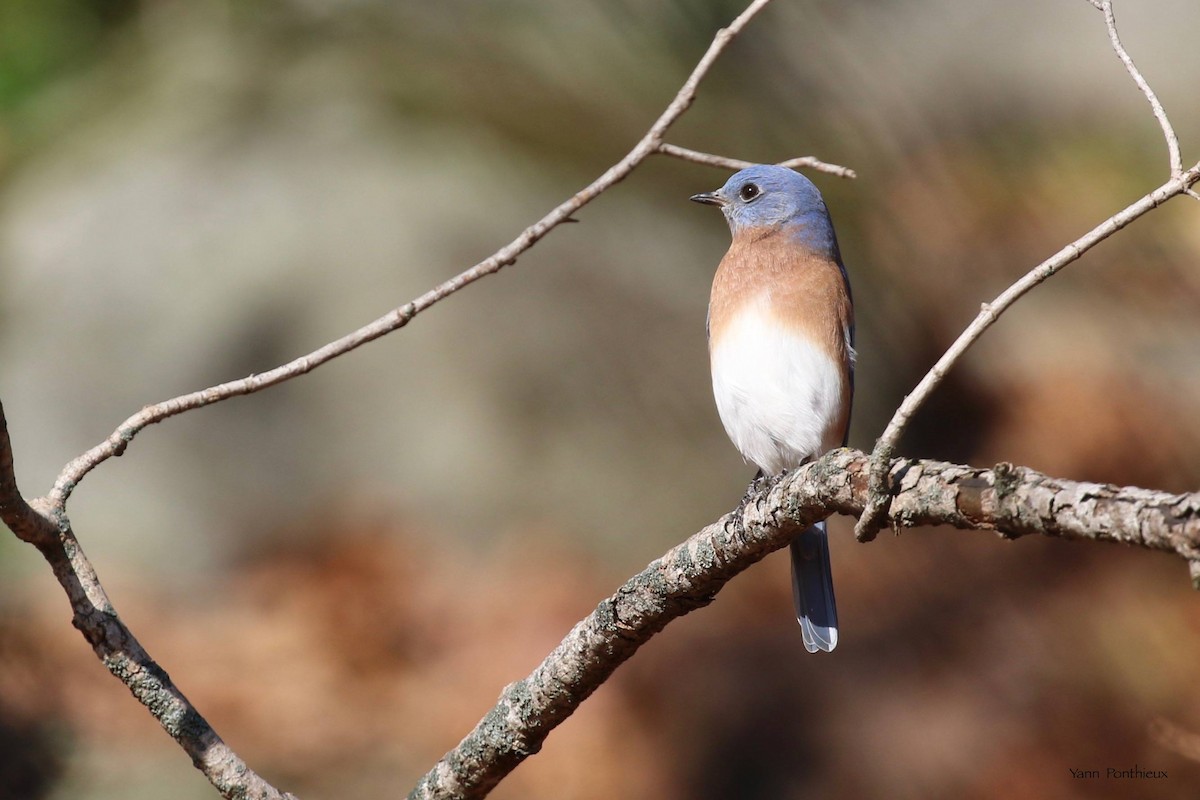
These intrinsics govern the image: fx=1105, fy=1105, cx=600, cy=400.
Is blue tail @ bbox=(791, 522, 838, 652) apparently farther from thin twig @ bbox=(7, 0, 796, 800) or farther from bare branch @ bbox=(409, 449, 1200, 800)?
thin twig @ bbox=(7, 0, 796, 800)

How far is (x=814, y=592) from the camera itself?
377cm

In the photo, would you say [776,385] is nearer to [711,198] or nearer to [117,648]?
[711,198]

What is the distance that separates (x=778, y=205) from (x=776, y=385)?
850 millimetres

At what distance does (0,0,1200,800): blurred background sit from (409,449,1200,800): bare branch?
9.32ft

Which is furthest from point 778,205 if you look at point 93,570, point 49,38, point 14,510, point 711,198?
point 49,38

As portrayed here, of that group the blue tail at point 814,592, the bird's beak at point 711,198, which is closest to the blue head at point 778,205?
the bird's beak at point 711,198

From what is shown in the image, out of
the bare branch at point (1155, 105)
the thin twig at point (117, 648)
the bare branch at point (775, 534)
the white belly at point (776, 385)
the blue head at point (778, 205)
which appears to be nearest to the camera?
the bare branch at point (775, 534)

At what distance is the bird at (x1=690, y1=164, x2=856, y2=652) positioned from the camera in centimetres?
351

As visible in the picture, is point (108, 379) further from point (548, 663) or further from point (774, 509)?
point (774, 509)

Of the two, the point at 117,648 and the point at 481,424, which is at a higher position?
the point at 481,424

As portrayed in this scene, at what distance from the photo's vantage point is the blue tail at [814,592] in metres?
3.70

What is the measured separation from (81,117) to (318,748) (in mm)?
4075

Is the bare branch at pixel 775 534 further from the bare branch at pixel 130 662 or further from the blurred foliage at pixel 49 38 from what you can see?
the blurred foliage at pixel 49 38

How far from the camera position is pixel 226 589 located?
211 inches
